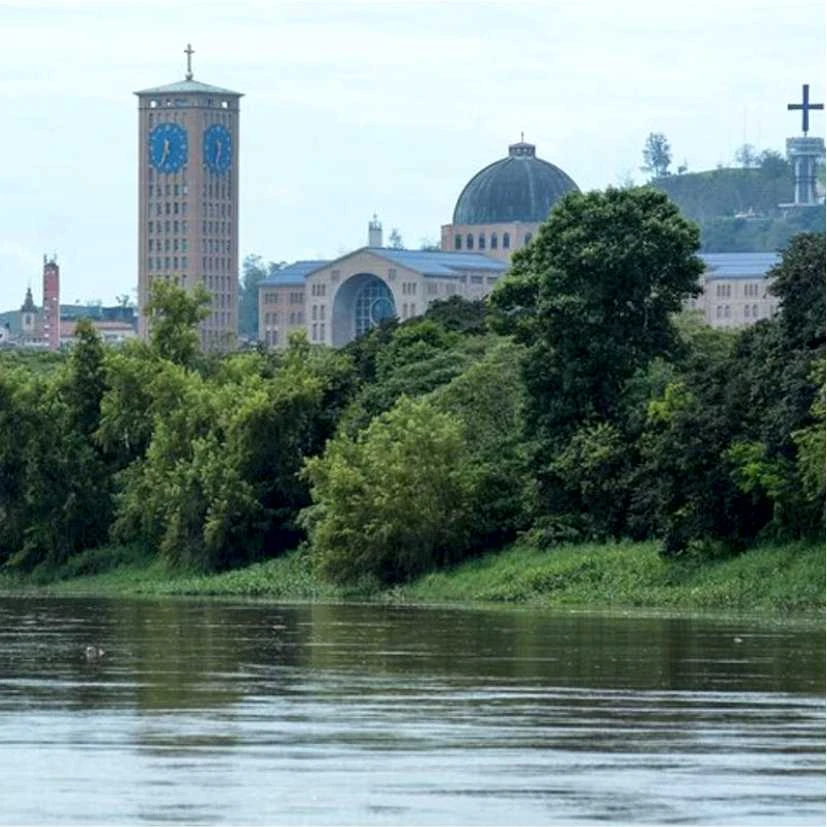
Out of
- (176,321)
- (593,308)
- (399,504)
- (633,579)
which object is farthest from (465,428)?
(176,321)

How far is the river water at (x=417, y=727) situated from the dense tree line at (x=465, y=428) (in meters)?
14.0

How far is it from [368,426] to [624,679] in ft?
152

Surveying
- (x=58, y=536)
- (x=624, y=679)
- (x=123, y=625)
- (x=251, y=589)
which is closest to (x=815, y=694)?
(x=624, y=679)

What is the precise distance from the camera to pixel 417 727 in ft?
104

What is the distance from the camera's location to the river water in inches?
993

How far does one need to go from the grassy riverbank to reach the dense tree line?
77 centimetres

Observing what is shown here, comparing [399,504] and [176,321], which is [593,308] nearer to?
[399,504]

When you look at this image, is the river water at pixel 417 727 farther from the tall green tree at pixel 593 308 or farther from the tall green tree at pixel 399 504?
the tall green tree at pixel 399 504

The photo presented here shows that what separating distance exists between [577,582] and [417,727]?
121 ft

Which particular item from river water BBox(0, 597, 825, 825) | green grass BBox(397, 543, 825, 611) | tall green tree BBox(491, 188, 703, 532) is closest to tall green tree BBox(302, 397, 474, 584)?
green grass BBox(397, 543, 825, 611)

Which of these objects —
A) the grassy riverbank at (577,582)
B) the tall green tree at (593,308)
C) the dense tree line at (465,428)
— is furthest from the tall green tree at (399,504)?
the tall green tree at (593,308)

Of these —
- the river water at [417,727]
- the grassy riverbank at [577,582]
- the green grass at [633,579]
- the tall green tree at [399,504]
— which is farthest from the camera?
the tall green tree at [399,504]

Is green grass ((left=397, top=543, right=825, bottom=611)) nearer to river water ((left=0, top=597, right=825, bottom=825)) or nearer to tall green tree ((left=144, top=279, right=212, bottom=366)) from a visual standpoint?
river water ((left=0, top=597, right=825, bottom=825))

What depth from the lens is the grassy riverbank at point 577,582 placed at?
204 ft
